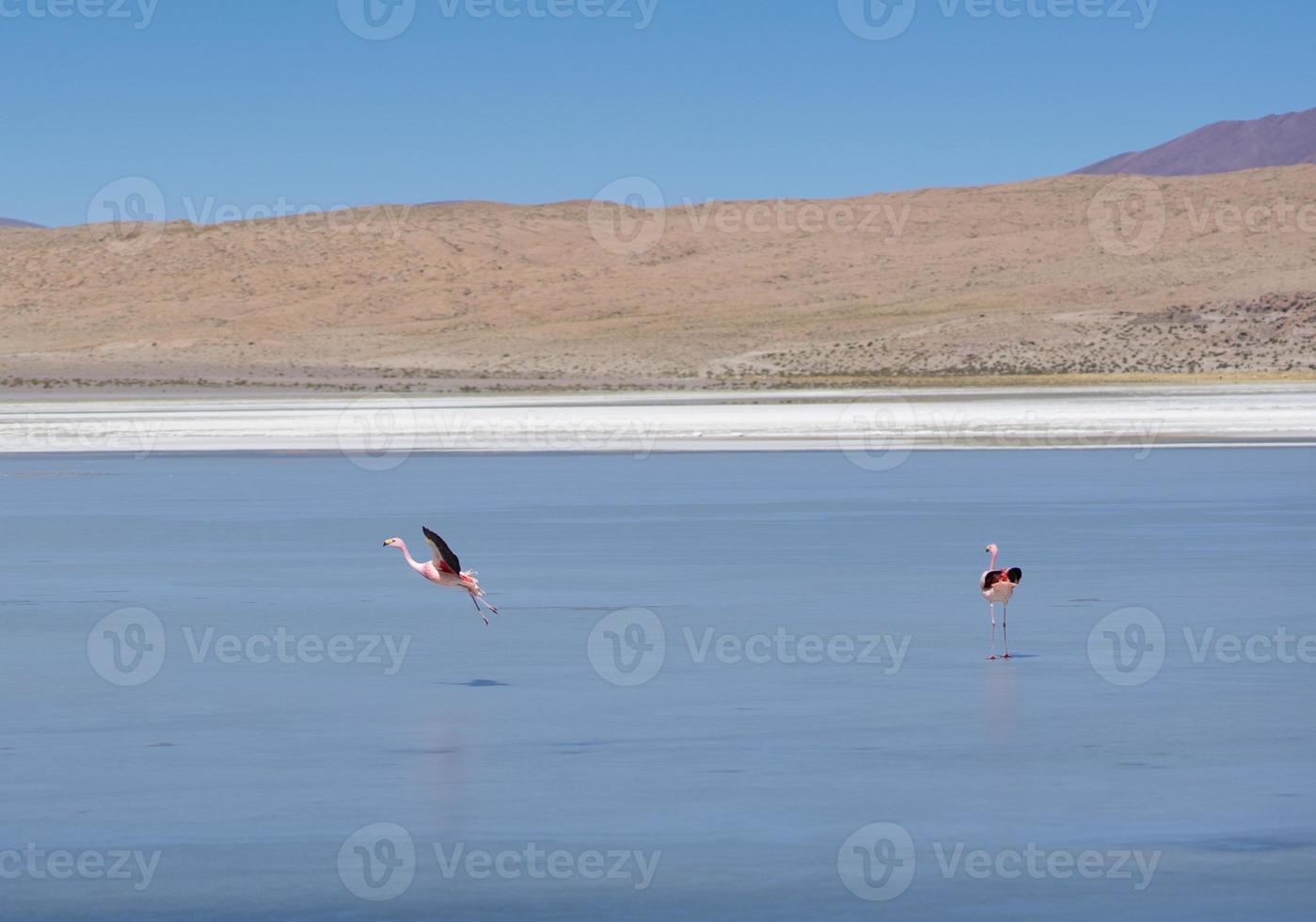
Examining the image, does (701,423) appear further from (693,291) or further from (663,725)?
(693,291)

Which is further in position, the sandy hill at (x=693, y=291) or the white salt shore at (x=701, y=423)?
the sandy hill at (x=693, y=291)

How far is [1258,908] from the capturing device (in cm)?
644

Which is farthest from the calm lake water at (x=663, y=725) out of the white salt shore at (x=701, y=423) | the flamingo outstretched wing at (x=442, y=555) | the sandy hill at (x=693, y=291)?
the sandy hill at (x=693, y=291)

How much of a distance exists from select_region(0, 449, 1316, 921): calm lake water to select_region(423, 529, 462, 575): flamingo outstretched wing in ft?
1.68

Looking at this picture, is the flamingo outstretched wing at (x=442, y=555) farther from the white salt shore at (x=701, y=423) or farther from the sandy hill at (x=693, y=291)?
the sandy hill at (x=693, y=291)

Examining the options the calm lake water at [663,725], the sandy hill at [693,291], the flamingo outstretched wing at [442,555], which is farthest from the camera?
the sandy hill at [693,291]

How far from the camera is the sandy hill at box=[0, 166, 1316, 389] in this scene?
86750 mm

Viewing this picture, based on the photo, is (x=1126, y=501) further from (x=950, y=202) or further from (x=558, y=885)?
(x=950, y=202)

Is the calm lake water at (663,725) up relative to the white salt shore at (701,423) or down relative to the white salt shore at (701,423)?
down

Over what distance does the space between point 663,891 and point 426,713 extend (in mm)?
3176

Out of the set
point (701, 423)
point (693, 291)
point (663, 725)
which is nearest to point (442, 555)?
point (663, 725)

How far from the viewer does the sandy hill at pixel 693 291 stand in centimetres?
8675

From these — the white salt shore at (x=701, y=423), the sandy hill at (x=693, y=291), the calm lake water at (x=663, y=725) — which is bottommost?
the calm lake water at (x=663, y=725)

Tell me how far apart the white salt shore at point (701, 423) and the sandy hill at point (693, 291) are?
2272cm
